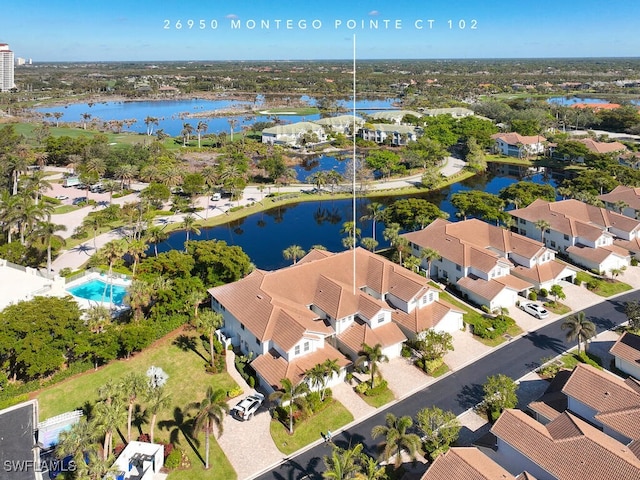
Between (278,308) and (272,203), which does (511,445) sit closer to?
(278,308)

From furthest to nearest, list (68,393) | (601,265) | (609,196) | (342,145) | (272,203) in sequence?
(342,145) → (272,203) → (609,196) → (601,265) → (68,393)

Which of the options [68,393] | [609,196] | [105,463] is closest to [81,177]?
[68,393]

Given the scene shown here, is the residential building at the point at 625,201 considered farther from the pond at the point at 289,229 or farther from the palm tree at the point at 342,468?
the palm tree at the point at 342,468

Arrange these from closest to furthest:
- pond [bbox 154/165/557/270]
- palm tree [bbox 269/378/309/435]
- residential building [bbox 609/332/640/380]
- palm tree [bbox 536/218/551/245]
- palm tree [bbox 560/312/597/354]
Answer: palm tree [bbox 269/378/309/435]
residential building [bbox 609/332/640/380]
palm tree [bbox 560/312/597/354]
palm tree [bbox 536/218/551/245]
pond [bbox 154/165/557/270]

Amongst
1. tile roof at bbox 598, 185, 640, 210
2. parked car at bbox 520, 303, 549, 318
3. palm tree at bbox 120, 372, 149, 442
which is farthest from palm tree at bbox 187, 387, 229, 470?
tile roof at bbox 598, 185, 640, 210

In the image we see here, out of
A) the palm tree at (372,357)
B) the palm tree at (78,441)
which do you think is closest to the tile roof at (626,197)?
the palm tree at (372,357)

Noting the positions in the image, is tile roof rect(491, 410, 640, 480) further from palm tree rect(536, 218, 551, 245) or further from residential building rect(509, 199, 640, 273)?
palm tree rect(536, 218, 551, 245)
